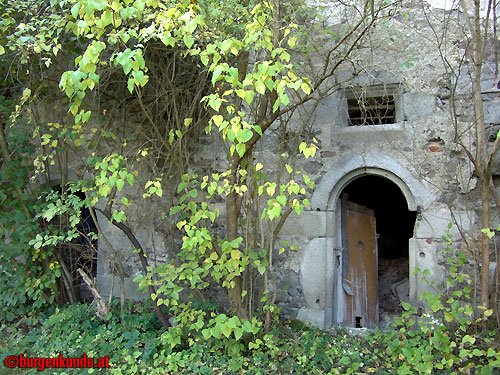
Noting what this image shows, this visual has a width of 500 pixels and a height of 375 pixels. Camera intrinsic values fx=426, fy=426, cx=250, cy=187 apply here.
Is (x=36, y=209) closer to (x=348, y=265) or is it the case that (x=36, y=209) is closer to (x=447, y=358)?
(x=348, y=265)

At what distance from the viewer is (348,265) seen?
5.19m

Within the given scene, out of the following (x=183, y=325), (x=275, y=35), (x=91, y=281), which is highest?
(x=275, y=35)

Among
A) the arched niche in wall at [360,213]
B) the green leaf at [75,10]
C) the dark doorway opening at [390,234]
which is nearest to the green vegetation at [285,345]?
the arched niche in wall at [360,213]

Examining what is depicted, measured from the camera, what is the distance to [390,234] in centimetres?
805

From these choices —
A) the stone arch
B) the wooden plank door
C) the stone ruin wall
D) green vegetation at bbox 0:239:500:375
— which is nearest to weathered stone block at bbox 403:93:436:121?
the stone ruin wall

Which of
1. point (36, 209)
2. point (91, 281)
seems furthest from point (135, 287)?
point (36, 209)

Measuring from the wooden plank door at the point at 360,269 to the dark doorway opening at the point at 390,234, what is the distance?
0.69m

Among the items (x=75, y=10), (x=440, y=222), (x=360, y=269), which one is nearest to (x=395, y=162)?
(x=440, y=222)

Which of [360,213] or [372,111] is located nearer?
[372,111]

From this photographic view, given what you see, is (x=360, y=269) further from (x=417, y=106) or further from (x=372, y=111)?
(x=417, y=106)

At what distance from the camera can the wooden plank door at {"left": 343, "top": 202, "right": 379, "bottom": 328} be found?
5.16m

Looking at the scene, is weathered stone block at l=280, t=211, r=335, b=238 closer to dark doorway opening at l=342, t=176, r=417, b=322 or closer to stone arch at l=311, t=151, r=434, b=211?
stone arch at l=311, t=151, r=434, b=211

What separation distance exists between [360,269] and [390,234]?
2954 mm

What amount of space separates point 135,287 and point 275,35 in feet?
11.3
